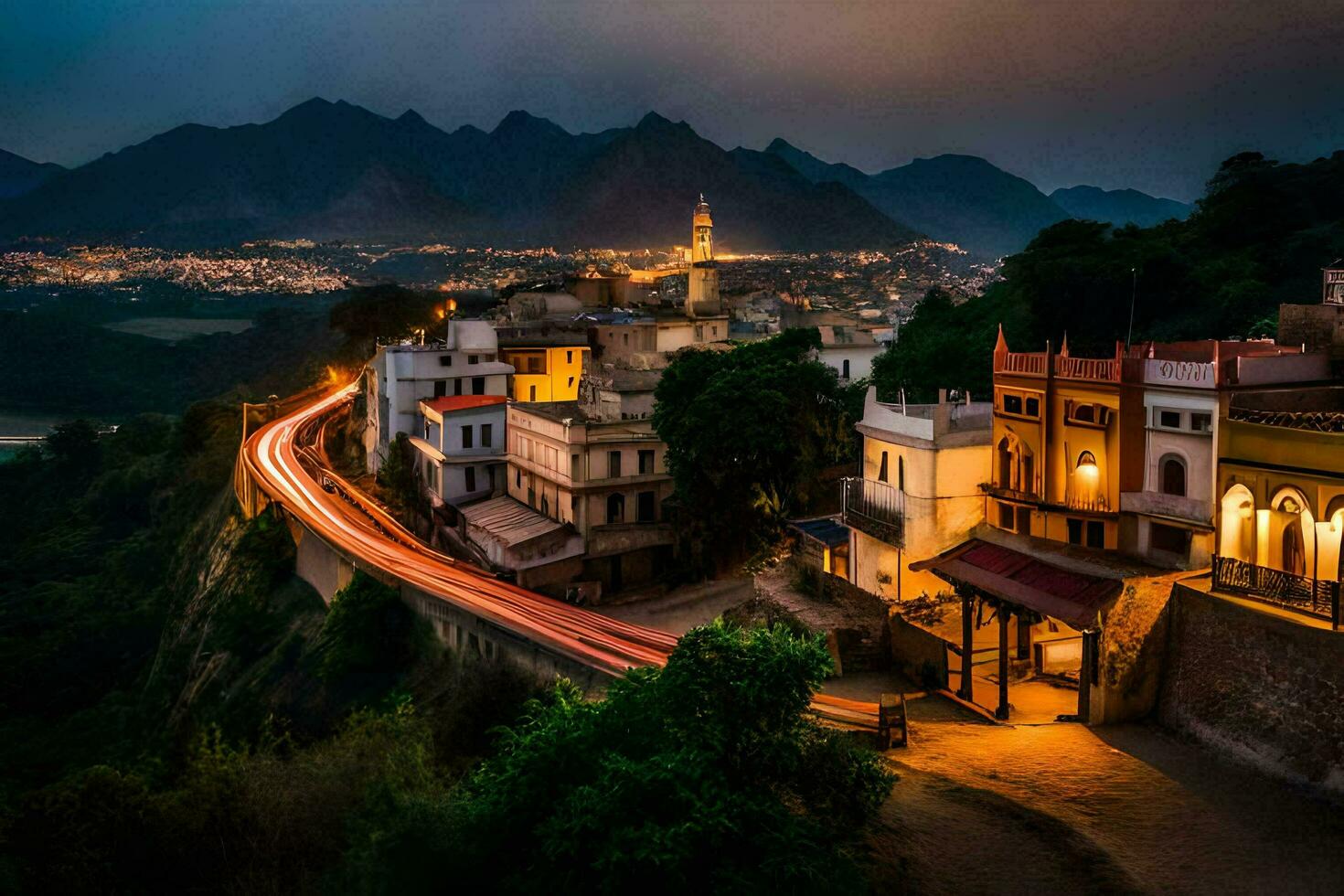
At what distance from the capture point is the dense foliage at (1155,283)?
40.6 metres

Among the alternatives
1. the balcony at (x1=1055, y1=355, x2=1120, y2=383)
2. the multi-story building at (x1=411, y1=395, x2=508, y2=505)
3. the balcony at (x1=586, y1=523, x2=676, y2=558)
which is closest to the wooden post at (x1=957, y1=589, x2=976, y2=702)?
the balcony at (x1=1055, y1=355, x2=1120, y2=383)

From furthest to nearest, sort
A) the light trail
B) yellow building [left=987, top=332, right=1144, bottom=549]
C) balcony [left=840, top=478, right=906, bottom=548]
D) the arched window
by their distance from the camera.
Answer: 1. balcony [left=840, top=478, right=906, bottom=548]
2. the light trail
3. yellow building [left=987, top=332, right=1144, bottom=549]
4. the arched window

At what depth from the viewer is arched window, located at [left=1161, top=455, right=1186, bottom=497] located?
2117cm

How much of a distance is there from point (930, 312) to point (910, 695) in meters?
37.0

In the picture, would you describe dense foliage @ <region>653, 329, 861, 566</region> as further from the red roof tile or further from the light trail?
the red roof tile

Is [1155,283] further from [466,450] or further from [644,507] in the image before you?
[466,450]

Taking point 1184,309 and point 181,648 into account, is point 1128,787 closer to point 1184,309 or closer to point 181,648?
point 1184,309

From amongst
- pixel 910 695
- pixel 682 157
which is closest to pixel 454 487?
pixel 910 695

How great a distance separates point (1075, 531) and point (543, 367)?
104ft

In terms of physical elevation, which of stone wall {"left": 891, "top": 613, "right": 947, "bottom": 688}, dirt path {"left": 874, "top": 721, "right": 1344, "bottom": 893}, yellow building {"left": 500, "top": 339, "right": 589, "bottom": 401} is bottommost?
dirt path {"left": 874, "top": 721, "right": 1344, "bottom": 893}

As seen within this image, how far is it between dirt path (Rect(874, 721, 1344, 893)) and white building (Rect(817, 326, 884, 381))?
111 feet

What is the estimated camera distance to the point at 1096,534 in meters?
23.1

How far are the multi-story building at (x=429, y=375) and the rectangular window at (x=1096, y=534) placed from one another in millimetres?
28989

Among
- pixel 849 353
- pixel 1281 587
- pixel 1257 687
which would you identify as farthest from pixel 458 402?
pixel 1257 687
